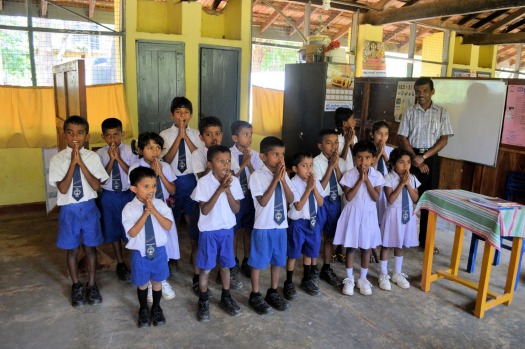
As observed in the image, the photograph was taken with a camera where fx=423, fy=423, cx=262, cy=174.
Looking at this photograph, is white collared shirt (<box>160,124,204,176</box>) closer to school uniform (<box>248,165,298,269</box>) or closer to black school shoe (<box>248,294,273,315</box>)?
school uniform (<box>248,165,298,269</box>)

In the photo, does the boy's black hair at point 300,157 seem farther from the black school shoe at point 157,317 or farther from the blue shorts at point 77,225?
the blue shorts at point 77,225

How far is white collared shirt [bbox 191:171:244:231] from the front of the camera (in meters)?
2.76

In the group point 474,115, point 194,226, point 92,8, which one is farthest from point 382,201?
point 92,8

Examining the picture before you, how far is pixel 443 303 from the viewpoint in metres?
3.24

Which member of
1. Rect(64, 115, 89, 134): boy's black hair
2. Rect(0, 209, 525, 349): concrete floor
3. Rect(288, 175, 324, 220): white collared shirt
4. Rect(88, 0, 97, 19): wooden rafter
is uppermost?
Rect(88, 0, 97, 19): wooden rafter

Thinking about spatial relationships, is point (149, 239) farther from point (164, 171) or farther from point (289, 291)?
point (289, 291)

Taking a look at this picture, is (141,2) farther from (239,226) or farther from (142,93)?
(239,226)

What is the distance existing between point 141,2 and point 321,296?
14.8ft

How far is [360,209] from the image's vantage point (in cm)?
326

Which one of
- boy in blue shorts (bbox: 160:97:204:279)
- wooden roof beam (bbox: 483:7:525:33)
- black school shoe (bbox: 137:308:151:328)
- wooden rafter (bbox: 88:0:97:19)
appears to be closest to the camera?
black school shoe (bbox: 137:308:151:328)

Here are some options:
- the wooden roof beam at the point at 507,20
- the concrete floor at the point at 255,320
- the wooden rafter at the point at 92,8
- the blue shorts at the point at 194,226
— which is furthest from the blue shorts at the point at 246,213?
the wooden roof beam at the point at 507,20

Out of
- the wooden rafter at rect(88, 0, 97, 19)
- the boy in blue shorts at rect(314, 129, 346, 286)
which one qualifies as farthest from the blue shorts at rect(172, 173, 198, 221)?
the wooden rafter at rect(88, 0, 97, 19)

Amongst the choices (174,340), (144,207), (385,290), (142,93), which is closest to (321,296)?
(385,290)

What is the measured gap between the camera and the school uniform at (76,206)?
2916mm
